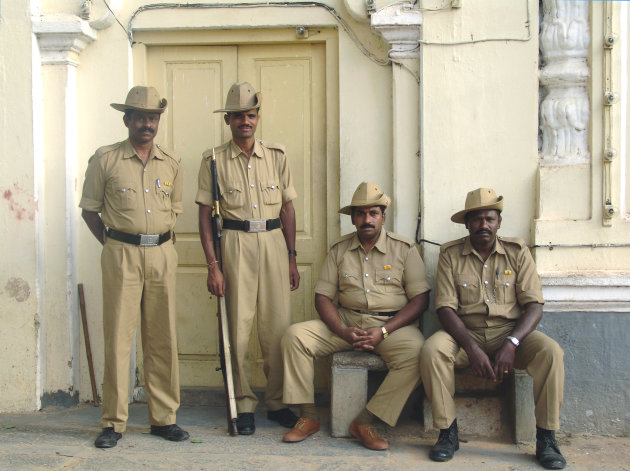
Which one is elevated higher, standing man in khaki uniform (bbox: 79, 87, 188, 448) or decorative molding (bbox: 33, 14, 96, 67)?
decorative molding (bbox: 33, 14, 96, 67)

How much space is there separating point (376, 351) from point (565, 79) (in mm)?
2234

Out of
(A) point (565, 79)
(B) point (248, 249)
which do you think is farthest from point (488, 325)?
(A) point (565, 79)

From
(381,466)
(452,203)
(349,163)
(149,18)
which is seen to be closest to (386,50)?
(349,163)

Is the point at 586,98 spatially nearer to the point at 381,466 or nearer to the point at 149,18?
the point at 381,466

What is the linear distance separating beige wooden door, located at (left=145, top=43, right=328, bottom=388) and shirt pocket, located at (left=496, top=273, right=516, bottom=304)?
4.81ft

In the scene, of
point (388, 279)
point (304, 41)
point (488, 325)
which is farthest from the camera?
point (304, 41)

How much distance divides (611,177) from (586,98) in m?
0.56

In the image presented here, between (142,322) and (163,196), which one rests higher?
(163,196)

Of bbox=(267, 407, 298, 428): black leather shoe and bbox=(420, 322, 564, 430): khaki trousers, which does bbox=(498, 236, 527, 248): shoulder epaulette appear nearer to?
bbox=(420, 322, 564, 430): khaki trousers

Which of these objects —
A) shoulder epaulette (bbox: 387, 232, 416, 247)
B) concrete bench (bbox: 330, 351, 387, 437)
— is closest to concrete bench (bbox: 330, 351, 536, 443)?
concrete bench (bbox: 330, 351, 387, 437)

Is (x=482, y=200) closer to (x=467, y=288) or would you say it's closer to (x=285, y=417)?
(x=467, y=288)

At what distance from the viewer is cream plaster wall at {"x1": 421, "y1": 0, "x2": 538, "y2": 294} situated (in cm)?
511

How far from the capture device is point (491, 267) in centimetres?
478

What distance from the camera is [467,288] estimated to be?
477 centimetres
